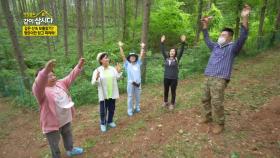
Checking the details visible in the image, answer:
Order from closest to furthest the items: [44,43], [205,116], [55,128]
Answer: [55,128]
[205,116]
[44,43]

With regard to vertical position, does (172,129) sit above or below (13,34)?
below

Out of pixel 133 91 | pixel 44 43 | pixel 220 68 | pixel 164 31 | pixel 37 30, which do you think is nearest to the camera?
pixel 220 68

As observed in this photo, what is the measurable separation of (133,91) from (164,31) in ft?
38.9

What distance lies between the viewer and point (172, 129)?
6172mm

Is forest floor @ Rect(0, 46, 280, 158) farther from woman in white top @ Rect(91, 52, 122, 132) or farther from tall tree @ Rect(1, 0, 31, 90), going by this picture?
tall tree @ Rect(1, 0, 31, 90)

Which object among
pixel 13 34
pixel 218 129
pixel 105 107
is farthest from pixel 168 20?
pixel 218 129

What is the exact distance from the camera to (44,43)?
33.5m

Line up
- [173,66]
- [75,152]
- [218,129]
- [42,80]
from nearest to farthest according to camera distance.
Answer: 1. [42,80]
2. [218,129]
3. [75,152]
4. [173,66]

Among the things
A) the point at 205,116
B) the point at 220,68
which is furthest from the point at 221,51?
the point at 205,116

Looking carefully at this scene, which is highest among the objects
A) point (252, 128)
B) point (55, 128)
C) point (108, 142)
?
point (55, 128)

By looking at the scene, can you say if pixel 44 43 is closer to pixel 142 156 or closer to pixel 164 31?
pixel 164 31

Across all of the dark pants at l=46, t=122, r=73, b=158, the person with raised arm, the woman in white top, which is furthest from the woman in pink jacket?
the person with raised arm

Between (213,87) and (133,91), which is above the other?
(213,87)

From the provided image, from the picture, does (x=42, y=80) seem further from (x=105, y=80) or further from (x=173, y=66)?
(x=173, y=66)
